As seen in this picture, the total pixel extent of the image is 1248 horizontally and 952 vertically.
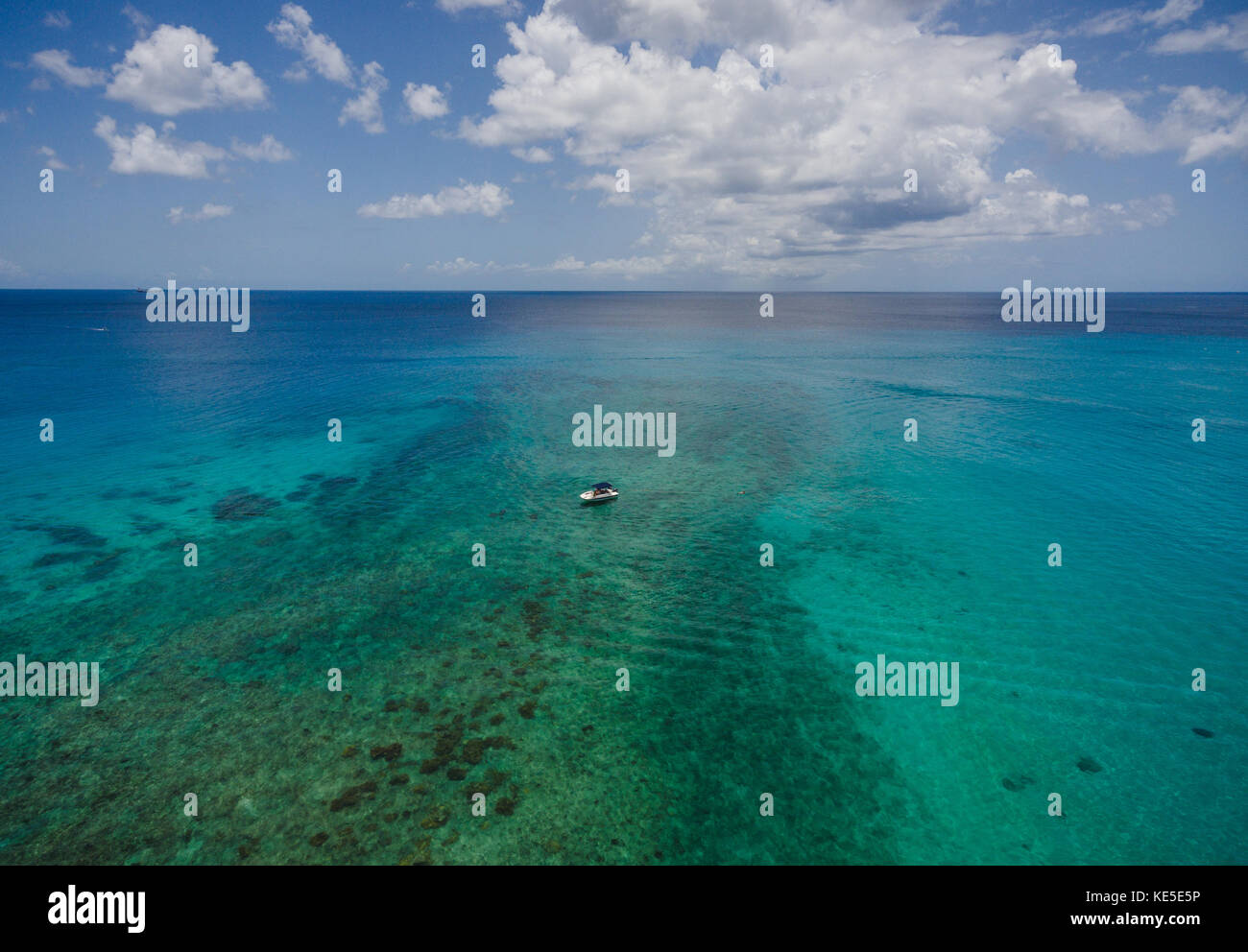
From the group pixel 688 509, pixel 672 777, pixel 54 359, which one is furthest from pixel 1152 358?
pixel 54 359

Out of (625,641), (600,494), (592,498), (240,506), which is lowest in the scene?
(625,641)

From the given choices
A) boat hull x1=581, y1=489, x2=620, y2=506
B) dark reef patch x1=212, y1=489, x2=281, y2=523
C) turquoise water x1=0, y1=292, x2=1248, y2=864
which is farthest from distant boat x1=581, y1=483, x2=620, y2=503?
dark reef patch x1=212, y1=489, x2=281, y2=523

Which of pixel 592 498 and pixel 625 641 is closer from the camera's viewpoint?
pixel 625 641

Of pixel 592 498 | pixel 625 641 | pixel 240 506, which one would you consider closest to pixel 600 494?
pixel 592 498

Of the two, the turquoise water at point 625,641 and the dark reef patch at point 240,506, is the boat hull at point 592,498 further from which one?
the dark reef patch at point 240,506

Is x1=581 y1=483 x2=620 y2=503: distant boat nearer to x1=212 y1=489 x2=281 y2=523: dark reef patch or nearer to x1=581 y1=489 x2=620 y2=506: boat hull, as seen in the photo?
x1=581 y1=489 x2=620 y2=506: boat hull

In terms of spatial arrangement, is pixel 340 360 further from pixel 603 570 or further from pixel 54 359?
pixel 603 570

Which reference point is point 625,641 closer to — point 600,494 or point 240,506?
point 600,494

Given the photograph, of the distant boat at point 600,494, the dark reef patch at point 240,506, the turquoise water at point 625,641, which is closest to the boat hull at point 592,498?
the distant boat at point 600,494
